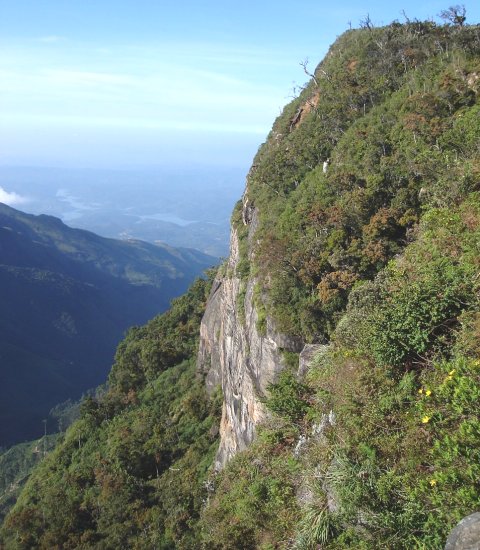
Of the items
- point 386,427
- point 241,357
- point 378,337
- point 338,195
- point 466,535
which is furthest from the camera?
point 241,357

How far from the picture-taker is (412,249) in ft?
41.8

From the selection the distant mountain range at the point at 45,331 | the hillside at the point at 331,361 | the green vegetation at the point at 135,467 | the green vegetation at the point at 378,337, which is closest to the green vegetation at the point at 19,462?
the distant mountain range at the point at 45,331

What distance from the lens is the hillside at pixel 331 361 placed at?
712cm

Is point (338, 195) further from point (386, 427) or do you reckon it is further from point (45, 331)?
point (45, 331)

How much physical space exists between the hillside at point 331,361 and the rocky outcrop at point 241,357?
16 cm

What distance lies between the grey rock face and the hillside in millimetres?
328

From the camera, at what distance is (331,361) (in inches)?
431

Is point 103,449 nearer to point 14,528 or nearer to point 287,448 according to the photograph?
point 14,528

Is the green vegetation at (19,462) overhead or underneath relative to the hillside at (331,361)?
underneath

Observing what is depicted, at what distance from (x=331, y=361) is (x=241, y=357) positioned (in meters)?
12.5

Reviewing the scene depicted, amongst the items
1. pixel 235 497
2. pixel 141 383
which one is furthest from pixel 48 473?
pixel 235 497

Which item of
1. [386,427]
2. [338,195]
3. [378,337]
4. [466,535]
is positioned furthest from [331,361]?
[338,195]

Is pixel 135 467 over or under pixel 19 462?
over

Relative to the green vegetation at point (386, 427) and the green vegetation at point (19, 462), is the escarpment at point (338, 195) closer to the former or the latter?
the green vegetation at point (386, 427)
